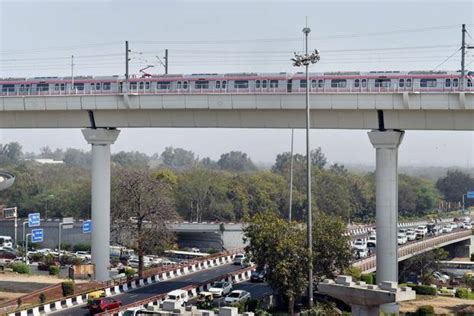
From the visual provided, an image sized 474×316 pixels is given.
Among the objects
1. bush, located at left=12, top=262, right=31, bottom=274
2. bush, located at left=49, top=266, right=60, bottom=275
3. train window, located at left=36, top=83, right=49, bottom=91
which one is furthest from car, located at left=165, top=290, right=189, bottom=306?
train window, located at left=36, top=83, right=49, bottom=91

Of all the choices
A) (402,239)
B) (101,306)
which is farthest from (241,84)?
(402,239)

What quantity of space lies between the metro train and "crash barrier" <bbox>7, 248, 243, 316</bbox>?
37.5 feet

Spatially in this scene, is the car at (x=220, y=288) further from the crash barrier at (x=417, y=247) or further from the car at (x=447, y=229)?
the car at (x=447, y=229)

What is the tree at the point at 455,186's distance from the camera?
165750 millimetres

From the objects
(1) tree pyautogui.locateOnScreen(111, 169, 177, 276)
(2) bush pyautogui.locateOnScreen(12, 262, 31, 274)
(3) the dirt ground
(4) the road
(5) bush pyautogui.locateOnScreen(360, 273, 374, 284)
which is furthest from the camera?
(2) bush pyautogui.locateOnScreen(12, 262, 31, 274)

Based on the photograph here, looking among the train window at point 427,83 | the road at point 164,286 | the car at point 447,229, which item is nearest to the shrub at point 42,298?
the road at point 164,286

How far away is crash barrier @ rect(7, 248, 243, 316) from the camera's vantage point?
41031 millimetres

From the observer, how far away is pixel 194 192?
10831 cm

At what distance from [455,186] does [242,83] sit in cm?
12571

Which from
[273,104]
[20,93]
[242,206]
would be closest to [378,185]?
[273,104]

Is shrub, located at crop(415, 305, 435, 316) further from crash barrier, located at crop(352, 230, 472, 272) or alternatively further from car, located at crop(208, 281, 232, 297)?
crash barrier, located at crop(352, 230, 472, 272)

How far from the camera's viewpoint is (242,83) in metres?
48.6

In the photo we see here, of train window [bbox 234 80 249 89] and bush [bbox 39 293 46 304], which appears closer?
bush [bbox 39 293 46 304]

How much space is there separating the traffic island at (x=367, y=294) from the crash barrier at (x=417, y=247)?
23221 millimetres
